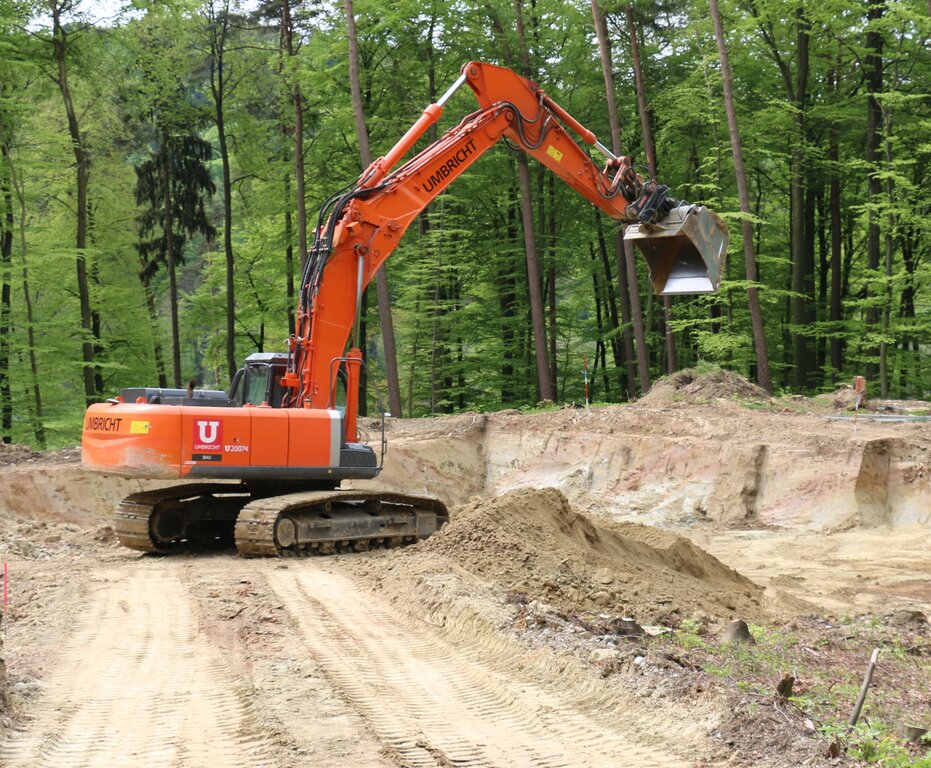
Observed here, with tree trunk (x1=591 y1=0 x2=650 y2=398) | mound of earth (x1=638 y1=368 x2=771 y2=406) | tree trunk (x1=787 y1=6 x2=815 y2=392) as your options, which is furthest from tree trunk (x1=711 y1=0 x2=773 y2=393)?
tree trunk (x1=787 y1=6 x2=815 y2=392)

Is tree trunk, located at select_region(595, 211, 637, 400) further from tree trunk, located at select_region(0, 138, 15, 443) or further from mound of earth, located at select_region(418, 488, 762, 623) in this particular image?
mound of earth, located at select_region(418, 488, 762, 623)

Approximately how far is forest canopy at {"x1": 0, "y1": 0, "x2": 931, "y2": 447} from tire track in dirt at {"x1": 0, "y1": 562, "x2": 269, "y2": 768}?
15940mm

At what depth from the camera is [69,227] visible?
30.9 metres

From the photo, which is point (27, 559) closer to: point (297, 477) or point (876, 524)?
point (297, 477)

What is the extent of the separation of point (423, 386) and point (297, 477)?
18.7 meters

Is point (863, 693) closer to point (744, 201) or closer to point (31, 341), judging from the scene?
point (744, 201)

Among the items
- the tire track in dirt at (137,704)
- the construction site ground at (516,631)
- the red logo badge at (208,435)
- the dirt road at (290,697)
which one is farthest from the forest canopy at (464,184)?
the tire track in dirt at (137,704)

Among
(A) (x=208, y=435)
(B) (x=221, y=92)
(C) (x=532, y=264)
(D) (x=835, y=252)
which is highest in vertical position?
(B) (x=221, y=92)

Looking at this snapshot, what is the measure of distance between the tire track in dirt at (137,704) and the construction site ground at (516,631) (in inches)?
0.9

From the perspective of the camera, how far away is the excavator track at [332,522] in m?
11.4

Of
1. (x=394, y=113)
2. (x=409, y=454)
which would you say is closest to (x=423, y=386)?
(x=394, y=113)

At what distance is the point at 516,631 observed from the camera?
24.5 ft

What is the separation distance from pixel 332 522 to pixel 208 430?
70.3 inches

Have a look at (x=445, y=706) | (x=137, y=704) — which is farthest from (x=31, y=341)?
(x=445, y=706)
